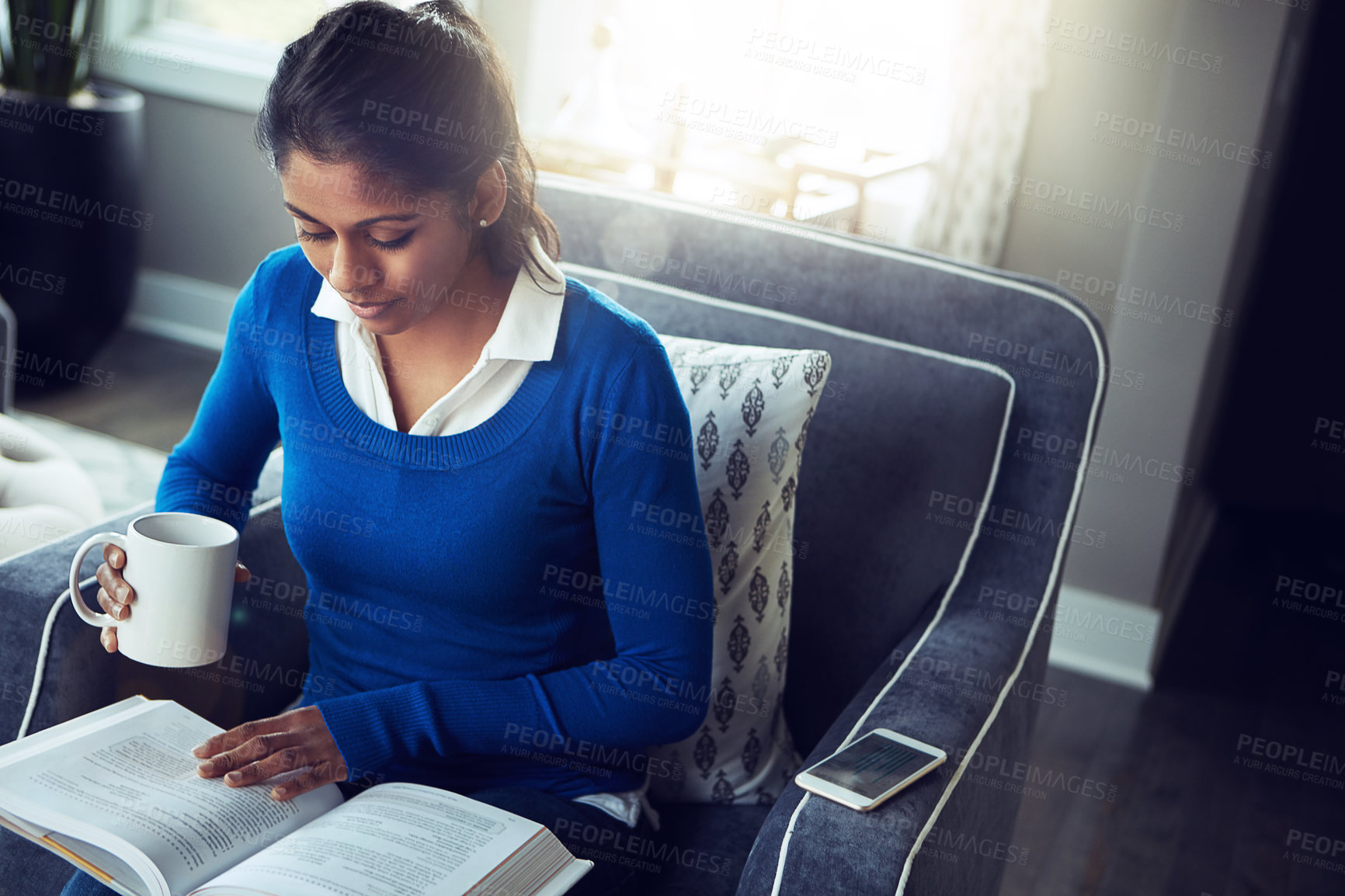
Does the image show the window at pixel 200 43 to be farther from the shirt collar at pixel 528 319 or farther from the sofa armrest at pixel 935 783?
the sofa armrest at pixel 935 783

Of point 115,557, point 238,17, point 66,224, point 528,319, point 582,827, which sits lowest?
point 582,827

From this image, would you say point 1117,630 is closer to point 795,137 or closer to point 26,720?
point 795,137

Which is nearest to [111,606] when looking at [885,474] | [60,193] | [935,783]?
[935,783]

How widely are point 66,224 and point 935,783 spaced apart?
2888 millimetres

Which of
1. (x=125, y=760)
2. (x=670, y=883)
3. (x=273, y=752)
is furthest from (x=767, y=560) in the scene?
(x=125, y=760)

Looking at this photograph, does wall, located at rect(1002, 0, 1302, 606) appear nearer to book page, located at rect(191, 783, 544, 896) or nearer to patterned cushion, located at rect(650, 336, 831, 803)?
patterned cushion, located at rect(650, 336, 831, 803)

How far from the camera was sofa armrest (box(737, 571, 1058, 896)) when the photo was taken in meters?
0.87

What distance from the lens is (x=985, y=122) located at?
309 cm

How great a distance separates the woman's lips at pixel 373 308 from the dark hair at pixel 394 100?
10 cm

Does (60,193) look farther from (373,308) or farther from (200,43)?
(373,308)

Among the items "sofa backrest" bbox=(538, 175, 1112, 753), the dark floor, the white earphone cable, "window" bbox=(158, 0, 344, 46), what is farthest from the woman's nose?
"window" bbox=(158, 0, 344, 46)

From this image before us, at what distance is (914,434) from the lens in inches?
53.0

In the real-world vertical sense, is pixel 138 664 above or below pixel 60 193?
below

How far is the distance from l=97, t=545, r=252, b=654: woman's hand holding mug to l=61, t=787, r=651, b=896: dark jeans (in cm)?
22
